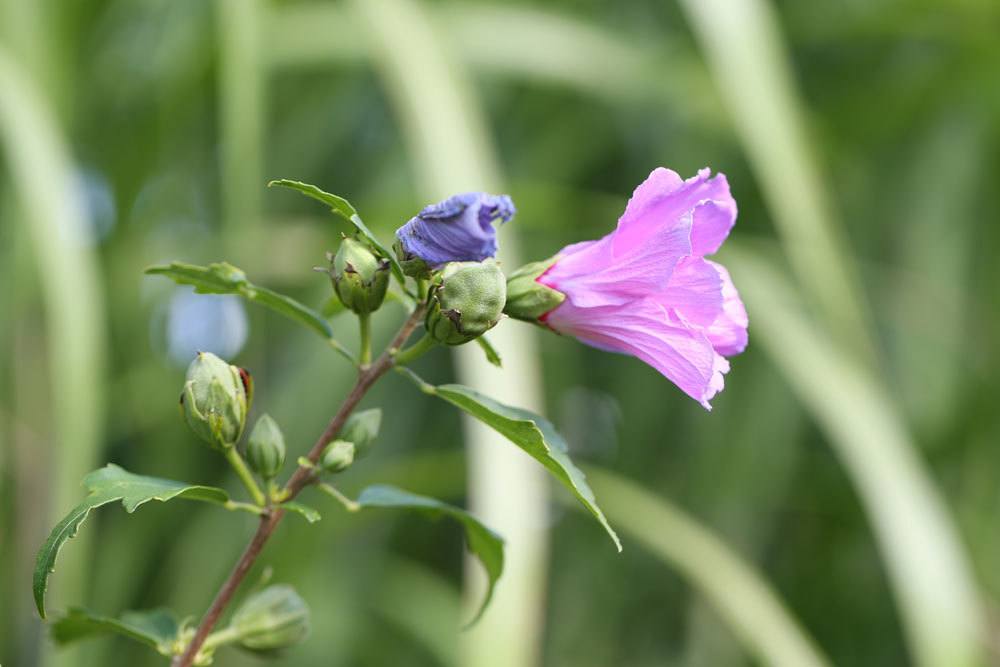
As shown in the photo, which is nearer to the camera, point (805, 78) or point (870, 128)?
point (870, 128)

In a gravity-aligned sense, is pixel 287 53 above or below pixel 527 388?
above

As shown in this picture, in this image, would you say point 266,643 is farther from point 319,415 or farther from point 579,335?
point 319,415

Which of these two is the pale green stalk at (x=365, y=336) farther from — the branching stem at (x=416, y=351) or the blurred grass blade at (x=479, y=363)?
the blurred grass blade at (x=479, y=363)

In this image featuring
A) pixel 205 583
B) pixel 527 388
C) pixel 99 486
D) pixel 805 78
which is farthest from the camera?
pixel 805 78

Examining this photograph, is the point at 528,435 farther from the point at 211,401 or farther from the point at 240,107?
the point at 240,107

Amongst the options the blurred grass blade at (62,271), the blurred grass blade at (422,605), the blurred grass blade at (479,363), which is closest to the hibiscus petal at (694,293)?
the blurred grass blade at (479,363)

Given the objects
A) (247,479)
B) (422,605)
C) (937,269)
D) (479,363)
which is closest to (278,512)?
(247,479)

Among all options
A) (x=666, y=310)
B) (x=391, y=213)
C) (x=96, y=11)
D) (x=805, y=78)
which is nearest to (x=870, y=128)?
(x=805, y=78)

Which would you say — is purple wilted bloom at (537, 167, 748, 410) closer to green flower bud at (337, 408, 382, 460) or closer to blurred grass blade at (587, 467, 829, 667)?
green flower bud at (337, 408, 382, 460)
